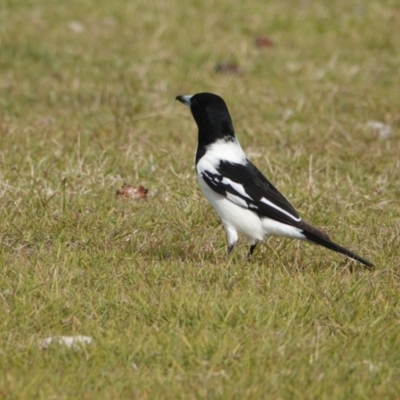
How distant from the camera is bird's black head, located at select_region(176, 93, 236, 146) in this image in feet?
20.9

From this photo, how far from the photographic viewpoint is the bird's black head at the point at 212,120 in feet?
20.9

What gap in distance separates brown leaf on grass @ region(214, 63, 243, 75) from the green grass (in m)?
0.09

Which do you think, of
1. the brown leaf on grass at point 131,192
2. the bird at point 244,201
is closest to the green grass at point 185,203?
the brown leaf on grass at point 131,192

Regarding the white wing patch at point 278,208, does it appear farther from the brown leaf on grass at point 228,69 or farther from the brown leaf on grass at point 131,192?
the brown leaf on grass at point 228,69

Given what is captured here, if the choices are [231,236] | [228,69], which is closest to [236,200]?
[231,236]

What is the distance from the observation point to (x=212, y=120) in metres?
6.39

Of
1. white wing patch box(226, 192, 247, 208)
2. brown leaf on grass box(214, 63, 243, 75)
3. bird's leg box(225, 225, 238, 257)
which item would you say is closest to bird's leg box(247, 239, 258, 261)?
bird's leg box(225, 225, 238, 257)

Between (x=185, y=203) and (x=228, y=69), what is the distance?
450 cm

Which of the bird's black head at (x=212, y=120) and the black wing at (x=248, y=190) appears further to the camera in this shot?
the bird's black head at (x=212, y=120)

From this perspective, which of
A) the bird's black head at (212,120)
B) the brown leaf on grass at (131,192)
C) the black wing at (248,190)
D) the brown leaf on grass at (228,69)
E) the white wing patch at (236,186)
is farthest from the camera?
the brown leaf on grass at (228,69)

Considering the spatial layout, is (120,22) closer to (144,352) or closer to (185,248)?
(185,248)

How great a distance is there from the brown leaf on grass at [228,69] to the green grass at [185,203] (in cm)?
9

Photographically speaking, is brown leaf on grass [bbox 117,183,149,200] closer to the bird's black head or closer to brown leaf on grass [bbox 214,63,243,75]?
the bird's black head

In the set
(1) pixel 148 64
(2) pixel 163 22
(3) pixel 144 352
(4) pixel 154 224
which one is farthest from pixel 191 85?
(3) pixel 144 352
